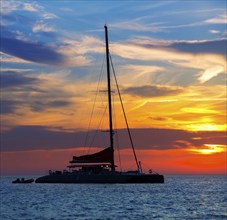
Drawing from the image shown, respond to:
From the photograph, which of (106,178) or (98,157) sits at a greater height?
(98,157)

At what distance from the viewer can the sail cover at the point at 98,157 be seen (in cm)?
10262

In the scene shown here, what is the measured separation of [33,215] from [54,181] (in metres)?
53.1

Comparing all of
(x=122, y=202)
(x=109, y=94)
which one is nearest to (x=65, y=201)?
(x=122, y=202)

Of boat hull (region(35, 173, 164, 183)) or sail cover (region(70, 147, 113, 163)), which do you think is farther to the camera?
sail cover (region(70, 147, 113, 163))

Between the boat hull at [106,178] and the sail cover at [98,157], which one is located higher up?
the sail cover at [98,157]

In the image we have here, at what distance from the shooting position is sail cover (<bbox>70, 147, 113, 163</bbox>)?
337 feet

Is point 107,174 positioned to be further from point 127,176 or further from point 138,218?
point 138,218

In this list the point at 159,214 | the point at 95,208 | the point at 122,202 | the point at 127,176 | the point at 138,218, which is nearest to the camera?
the point at 138,218

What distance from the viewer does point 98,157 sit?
10381 cm

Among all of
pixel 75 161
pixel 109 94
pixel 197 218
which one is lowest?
pixel 197 218

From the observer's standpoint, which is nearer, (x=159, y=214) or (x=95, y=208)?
(x=159, y=214)

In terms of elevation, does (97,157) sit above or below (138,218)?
above

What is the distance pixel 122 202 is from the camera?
240 feet

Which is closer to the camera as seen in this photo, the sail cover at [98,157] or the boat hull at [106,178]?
the boat hull at [106,178]
